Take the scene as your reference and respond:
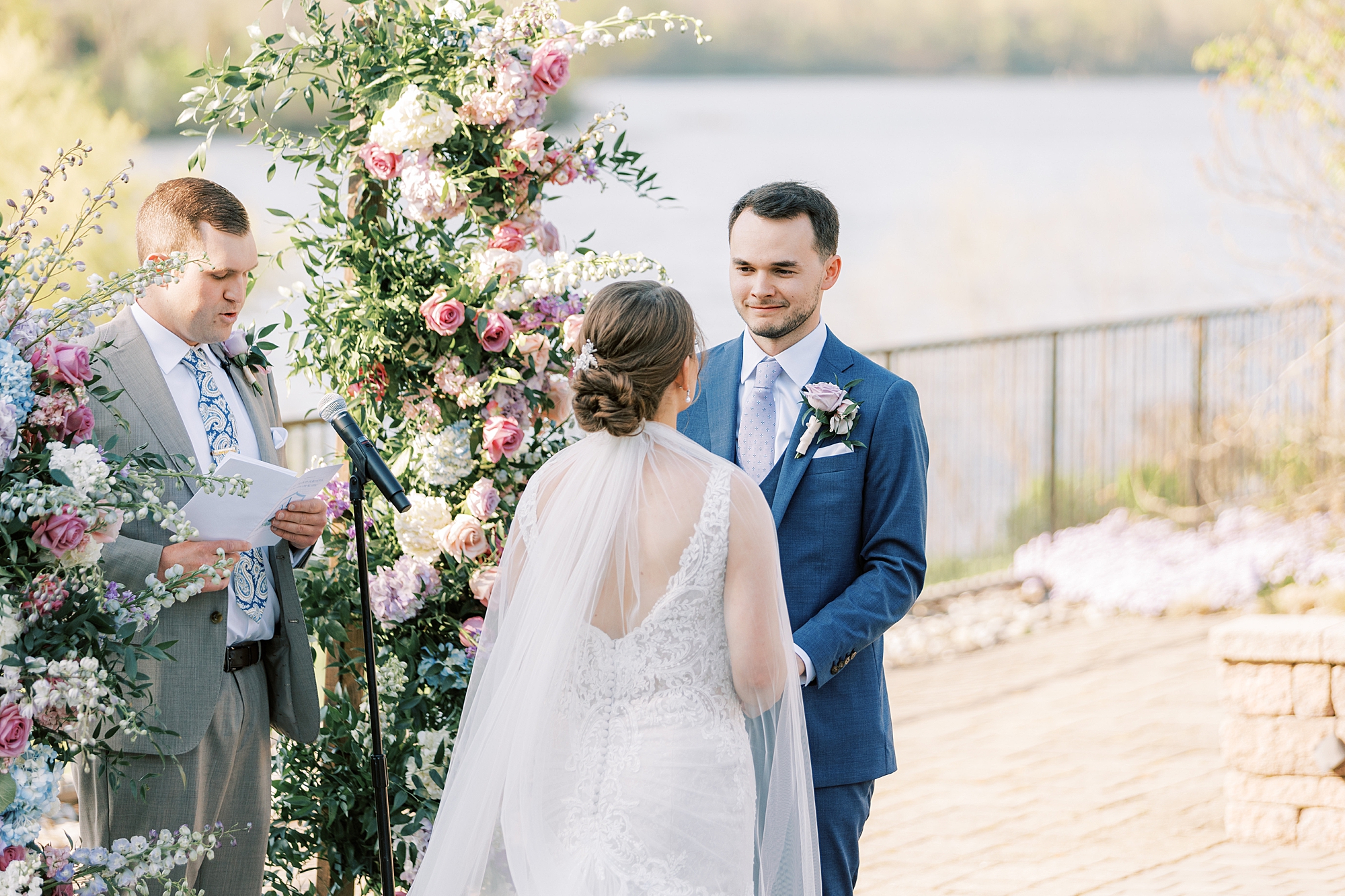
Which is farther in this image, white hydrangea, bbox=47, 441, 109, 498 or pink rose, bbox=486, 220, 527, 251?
pink rose, bbox=486, 220, 527, 251

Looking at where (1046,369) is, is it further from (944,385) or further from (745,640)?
(745,640)

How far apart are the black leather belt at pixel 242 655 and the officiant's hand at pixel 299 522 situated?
256 millimetres

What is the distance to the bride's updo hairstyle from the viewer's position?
2.47 meters

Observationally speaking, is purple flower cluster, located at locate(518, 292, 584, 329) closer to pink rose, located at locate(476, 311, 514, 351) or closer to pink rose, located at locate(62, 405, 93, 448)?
pink rose, located at locate(476, 311, 514, 351)

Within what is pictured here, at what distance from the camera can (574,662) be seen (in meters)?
2.52

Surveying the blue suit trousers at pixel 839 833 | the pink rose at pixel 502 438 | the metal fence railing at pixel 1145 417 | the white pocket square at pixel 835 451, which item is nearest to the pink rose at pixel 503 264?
the pink rose at pixel 502 438

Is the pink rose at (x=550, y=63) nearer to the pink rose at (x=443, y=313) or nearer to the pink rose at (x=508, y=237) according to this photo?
the pink rose at (x=508, y=237)

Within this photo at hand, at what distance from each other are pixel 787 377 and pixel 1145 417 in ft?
28.0

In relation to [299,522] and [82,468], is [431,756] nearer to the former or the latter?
[299,522]

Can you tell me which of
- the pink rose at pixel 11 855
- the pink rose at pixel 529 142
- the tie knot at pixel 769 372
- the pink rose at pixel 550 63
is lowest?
the pink rose at pixel 11 855

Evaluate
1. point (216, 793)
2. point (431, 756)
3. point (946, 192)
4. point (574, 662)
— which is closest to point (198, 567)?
point (216, 793)

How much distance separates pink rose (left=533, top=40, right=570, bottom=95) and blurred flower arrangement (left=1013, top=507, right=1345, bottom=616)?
19.8 feet

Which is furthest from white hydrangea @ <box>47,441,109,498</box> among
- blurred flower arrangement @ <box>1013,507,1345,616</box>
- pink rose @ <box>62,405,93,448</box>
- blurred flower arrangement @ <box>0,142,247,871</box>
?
blurred flower arrangement @ <box>1013,507,1345,616</box>

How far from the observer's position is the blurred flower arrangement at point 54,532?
2.28 metres
